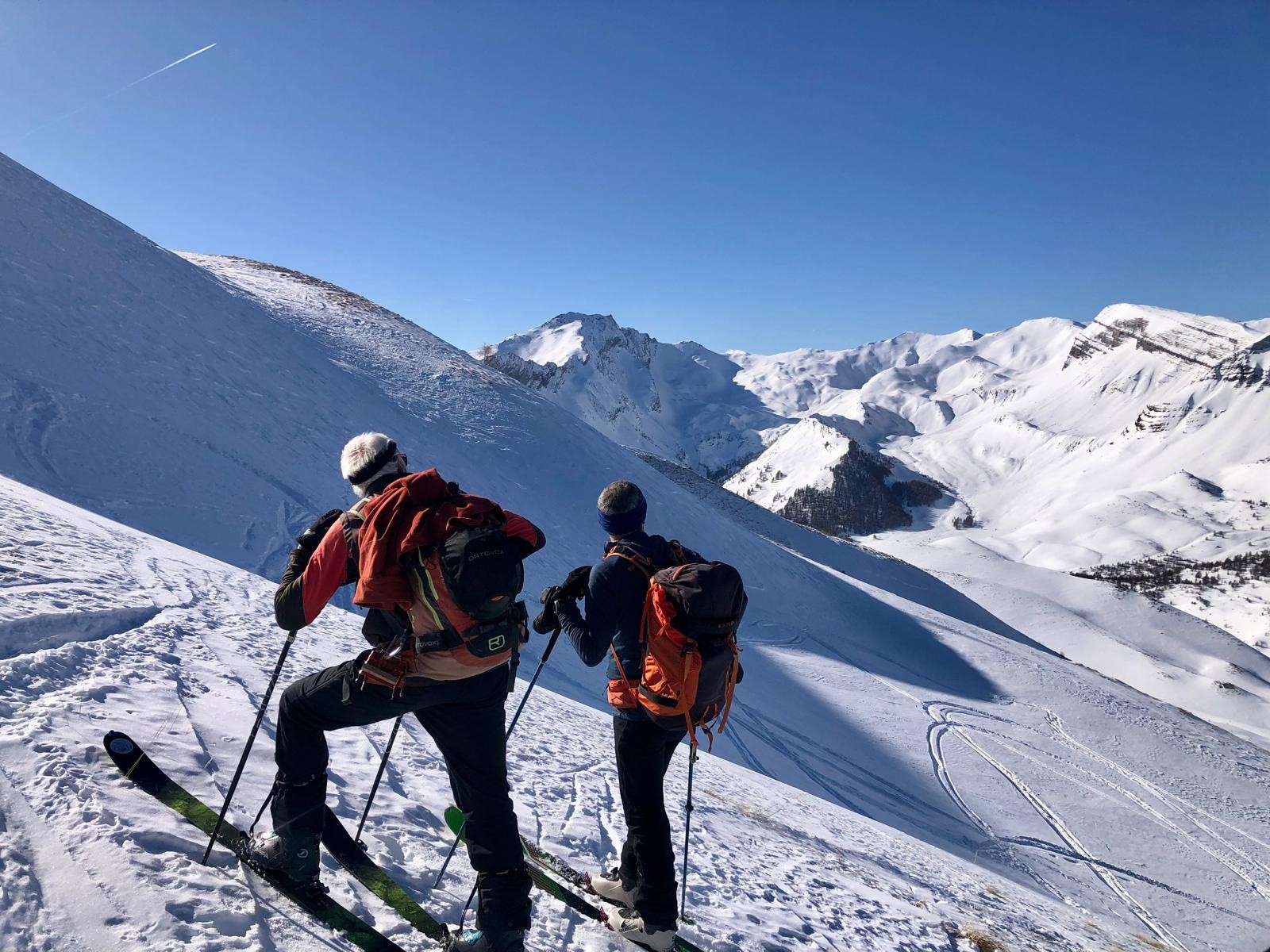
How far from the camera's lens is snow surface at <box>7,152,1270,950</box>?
421 centimetres

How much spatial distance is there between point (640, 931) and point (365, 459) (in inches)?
127

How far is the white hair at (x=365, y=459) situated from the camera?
3.42 m

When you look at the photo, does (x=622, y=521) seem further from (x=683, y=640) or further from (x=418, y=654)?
(x=418, y=654)

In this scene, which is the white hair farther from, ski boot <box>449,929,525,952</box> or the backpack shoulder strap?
ski boot <box>449,929,525,952</box>

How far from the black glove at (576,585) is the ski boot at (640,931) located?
76.6 inches

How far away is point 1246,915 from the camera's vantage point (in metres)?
11.8

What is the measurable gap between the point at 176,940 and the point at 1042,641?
52.4 m

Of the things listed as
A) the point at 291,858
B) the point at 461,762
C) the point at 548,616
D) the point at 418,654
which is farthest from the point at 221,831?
the point at 548,616

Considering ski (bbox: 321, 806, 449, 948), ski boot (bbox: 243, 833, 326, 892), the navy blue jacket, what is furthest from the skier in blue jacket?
ski boot (bbox: 243, 833, 326, 892)

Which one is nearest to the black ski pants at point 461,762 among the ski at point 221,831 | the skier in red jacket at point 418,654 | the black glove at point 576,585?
the skier in red jacket at point 418,654

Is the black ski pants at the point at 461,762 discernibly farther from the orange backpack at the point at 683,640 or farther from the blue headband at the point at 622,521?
the blue headband at the point at 622,521

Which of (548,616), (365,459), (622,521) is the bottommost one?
(548,616)

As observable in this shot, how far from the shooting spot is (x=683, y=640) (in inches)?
151

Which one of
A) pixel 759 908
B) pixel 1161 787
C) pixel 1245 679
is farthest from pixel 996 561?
pixel 759 908
